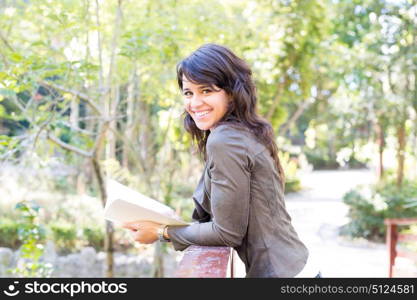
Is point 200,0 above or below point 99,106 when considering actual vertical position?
above

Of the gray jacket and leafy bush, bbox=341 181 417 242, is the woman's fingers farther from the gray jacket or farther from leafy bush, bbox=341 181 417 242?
leafy bush, bbox=341 181 417 242

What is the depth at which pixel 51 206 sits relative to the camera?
8.17 metres

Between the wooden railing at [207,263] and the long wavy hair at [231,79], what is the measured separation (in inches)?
12.2

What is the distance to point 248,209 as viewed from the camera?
1.37 m

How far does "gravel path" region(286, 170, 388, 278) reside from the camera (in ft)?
23.7

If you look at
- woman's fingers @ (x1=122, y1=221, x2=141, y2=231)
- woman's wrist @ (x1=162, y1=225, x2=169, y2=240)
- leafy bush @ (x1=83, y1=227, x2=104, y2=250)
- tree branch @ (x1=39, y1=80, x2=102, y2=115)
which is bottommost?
leafy bush @ (x1=83, y1=227, x2=104, y2=250)

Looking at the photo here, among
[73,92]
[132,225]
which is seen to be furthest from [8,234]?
[132,225]

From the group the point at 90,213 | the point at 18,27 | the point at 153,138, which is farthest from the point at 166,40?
the point at 90,213

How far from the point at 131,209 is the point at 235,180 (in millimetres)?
335

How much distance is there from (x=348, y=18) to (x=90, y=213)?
5866 millimetres

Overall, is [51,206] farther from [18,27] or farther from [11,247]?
[18,27]

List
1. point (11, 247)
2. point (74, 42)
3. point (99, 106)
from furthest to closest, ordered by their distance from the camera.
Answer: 1. point (11, 247)
2. point (99, 106)
3. point (74, 42)

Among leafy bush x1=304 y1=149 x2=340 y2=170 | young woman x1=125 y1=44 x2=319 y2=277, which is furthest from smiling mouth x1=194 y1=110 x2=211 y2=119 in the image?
leafy bush x1=304 y1=149 x2=340 y2=170

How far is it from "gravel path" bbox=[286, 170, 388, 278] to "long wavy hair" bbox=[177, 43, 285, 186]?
2.63 metres
